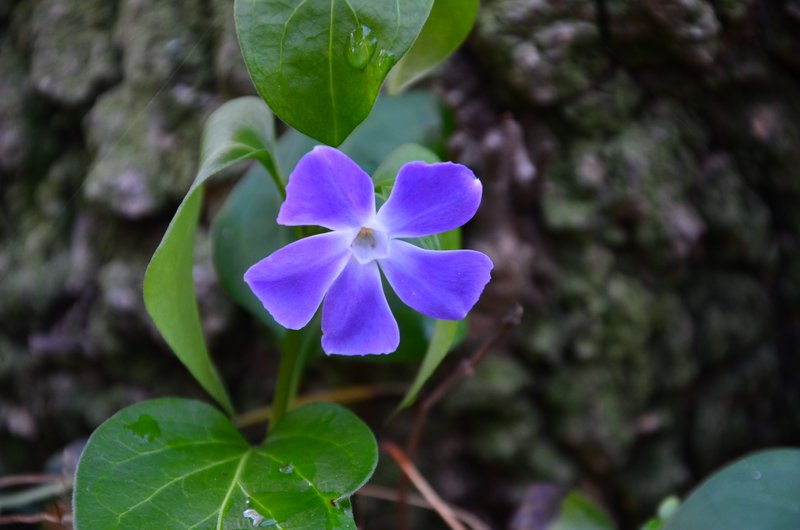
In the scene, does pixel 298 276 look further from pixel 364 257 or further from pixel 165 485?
pixel 165 485

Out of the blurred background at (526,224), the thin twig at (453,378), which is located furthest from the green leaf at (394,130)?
the thin twig at (453,378)

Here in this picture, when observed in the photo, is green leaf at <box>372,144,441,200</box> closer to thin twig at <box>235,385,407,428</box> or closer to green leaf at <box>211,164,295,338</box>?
green leaf at <box>211,164,295,338</box>

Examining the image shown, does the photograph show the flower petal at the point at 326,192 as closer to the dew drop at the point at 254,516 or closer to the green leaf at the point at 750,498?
the dew drop at the point at 254,516

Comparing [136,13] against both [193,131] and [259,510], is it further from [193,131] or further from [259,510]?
[259,510]

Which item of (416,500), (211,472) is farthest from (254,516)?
(416,500)

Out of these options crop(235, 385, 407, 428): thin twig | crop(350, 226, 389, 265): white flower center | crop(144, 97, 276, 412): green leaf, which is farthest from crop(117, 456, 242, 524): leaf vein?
crop(235, 385, 407, 428): thin twig

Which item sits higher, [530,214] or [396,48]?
[396,48]

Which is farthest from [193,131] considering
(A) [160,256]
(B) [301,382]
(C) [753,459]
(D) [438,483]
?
(C) [753,459]
